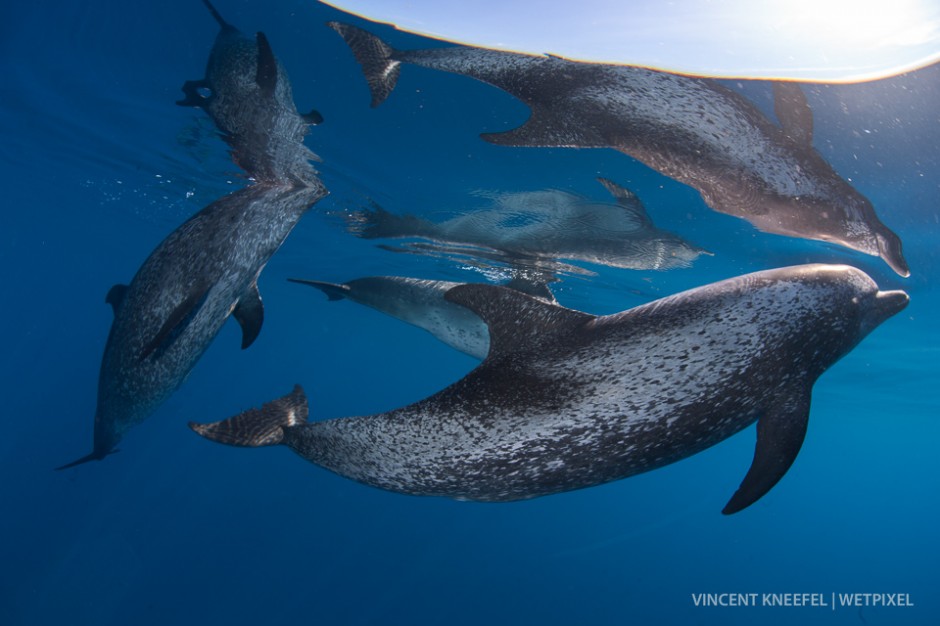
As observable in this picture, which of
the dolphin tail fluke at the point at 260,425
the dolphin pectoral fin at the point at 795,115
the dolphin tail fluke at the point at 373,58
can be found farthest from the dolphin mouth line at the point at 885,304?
the dolphin tail fluke at the point at 373,58

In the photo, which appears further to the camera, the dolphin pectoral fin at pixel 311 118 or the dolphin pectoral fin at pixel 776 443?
the dolphin pectoral fin at pixel 311 118

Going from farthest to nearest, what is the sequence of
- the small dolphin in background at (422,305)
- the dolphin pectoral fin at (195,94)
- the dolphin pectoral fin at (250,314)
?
the small dolphin in background at (422,305), the dolphin pectoral fin at (195,94), the dolphin pectoral fin at (250,314)

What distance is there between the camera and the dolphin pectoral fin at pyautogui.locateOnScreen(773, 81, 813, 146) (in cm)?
414

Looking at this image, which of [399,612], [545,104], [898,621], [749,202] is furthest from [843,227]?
[898,621]

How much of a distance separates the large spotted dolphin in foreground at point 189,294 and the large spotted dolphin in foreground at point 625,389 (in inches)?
95.7

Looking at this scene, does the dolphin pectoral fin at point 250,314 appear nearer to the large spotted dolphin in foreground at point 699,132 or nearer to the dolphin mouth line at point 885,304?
the large spotted dolphin in foreground at point 699,132

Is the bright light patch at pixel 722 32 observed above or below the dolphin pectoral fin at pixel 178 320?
above

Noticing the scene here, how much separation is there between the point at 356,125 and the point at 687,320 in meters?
8.45

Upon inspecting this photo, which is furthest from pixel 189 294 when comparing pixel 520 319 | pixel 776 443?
pixel 776 443

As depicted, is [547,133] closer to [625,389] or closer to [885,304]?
[625,389]

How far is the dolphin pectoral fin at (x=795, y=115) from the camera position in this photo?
4145 mm

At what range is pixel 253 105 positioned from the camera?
7.50 metres

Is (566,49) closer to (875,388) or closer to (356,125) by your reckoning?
(356,125)

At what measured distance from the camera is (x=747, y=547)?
65.7 metres
